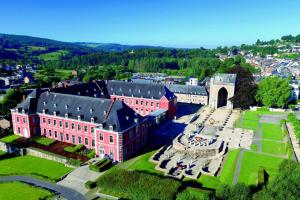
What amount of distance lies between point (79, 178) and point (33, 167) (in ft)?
36.0

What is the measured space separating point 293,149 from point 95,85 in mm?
57430

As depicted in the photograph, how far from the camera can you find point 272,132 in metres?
64.4

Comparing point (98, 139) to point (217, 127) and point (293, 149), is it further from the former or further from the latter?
point (293, 149)

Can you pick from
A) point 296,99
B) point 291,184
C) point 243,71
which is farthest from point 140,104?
point 296,99

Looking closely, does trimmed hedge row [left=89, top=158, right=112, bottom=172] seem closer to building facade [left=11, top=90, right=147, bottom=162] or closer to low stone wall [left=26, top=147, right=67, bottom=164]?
building facade [left=11, top=90, right=147, bottom=162]

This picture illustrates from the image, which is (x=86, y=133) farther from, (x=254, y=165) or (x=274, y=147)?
(x=274, y=147)

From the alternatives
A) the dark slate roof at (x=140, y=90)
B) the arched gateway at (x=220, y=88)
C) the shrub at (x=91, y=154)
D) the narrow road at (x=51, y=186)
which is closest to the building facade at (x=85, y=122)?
the shrub at (x=91, y=154)

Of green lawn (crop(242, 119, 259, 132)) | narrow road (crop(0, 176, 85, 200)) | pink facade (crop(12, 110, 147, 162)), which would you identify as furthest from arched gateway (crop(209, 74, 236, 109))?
narrow road (crop(0, 176, 85, 200))

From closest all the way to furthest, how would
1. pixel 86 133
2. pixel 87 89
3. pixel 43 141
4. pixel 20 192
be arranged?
pixel 20 192 < pixel 86 133 < pixel 43 141 < pixel 87 89

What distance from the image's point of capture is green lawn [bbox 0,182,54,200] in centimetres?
3703

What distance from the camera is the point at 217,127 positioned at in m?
68.8

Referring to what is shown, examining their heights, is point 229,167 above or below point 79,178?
above

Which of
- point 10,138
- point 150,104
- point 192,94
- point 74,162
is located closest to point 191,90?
point 192,94

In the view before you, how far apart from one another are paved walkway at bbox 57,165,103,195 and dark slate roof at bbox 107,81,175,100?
35.8 m
